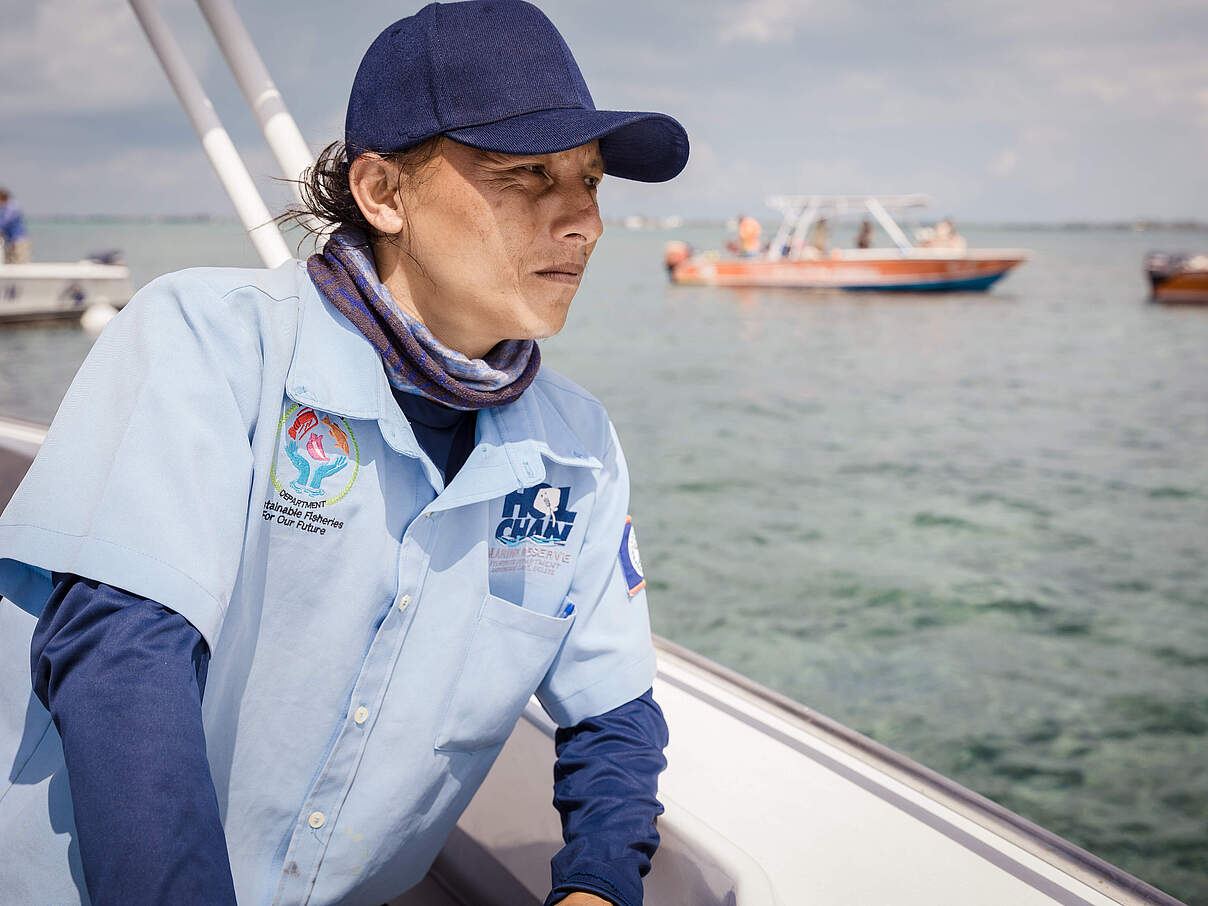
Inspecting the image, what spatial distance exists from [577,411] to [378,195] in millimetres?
375

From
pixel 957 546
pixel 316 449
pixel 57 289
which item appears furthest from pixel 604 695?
pixel 57 289

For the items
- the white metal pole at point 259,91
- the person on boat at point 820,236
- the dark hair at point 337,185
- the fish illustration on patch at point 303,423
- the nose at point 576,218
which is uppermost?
the person on boat at point 820,236

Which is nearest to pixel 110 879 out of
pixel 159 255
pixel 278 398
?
pixel 278 398

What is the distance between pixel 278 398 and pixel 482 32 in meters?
0.44

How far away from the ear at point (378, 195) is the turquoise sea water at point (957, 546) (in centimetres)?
134

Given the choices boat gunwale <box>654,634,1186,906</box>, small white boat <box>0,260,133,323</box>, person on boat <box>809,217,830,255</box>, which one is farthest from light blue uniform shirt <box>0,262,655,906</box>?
person on boat <box>809,217,830,255</box>

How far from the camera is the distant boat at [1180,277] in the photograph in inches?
828

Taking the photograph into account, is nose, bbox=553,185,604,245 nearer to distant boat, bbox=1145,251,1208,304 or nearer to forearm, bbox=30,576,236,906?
forearm, bbox=30,576,236,906

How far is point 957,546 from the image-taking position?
21.1ft

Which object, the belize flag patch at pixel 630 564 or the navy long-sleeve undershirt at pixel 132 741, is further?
the belize flag patch at pixel 630 564

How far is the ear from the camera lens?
107cm

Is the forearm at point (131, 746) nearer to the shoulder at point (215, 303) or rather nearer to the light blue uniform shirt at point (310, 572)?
the light blue uniform shirt at point (310, 572)

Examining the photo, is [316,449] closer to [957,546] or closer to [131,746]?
[131,746]

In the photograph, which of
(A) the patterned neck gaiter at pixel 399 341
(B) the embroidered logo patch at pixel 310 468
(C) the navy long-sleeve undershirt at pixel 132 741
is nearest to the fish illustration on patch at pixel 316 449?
(B) the embroidered logo patch at pixel 310 468
